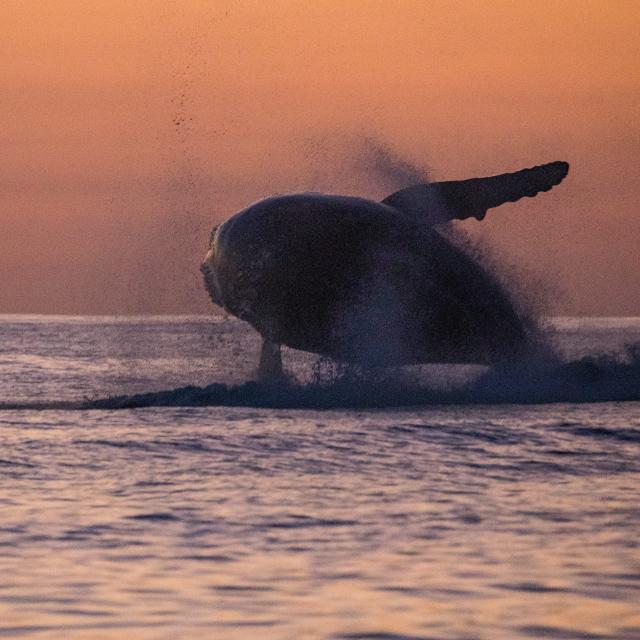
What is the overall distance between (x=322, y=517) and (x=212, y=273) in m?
11.6

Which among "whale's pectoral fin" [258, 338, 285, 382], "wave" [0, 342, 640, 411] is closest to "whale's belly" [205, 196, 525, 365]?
"wave" [0, 342, 640, 411]

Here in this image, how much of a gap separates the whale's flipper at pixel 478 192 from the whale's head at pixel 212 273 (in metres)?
3.52

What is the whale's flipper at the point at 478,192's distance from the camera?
25.1 m

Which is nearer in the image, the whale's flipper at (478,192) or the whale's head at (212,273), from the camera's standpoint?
the whale's head at (212,273)

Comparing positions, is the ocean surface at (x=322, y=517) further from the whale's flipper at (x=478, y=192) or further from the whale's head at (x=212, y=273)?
the whale's flipper at (x=478, y=192)

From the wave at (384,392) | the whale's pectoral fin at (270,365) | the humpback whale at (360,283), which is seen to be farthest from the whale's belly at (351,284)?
the whale's pectoral fin at (270,365)

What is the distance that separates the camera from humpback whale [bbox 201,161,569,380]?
22328 mm

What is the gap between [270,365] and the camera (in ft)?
80.1

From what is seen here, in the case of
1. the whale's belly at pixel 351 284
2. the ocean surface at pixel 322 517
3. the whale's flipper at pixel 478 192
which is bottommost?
the ocean surface at pixel 322 517

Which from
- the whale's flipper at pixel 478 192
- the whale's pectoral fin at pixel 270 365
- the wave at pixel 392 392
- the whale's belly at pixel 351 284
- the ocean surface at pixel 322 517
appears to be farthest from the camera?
the whale's flipper at pixel 478 192

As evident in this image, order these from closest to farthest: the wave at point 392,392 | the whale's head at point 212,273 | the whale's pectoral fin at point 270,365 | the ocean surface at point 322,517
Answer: the ocean surface at point 322,517 < the whale's head at point 212,273 < the wave at point 392,392 < the whale's pectoral fin at point 270,365

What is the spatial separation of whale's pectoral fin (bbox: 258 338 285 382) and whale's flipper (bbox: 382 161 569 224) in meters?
3.46

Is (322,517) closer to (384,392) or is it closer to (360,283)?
(360,283)

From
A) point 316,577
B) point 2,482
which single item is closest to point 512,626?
point 316,577
